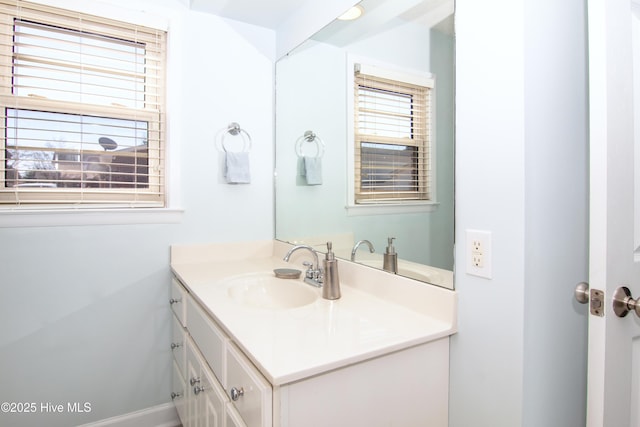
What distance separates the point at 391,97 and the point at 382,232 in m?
0.51

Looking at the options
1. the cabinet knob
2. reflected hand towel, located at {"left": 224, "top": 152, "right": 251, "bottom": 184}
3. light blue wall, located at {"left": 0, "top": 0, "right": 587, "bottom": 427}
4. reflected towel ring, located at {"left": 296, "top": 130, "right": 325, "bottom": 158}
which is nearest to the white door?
light blue wall, located at {"left": 0, "top": 0, "right": 587, "bottom": 427}

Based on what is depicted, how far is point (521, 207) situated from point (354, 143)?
82cm

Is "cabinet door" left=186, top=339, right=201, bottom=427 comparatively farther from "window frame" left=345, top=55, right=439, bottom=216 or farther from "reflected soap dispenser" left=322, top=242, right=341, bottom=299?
"window frame" left=345, top=55, right=439, bottom=216

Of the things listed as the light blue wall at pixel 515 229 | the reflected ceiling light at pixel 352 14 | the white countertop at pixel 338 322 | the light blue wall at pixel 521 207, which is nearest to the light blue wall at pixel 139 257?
the light blue wall at pixel 515 229

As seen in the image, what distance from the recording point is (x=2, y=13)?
1588 mm

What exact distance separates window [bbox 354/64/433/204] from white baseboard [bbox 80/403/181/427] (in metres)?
1.48

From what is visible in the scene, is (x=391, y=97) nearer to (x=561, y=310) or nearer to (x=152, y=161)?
(x=561, y=310)

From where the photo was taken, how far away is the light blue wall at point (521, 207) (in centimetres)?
92

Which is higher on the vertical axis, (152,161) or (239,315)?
(152,161)

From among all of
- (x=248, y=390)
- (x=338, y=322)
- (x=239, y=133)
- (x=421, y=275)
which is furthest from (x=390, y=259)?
(x=239, y=133)

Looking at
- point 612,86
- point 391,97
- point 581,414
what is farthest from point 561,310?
point 391,97

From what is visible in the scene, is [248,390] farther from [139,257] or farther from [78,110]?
[78,110]

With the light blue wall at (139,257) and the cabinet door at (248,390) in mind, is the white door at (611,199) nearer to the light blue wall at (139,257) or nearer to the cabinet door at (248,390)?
the cabinet door at (248,390)

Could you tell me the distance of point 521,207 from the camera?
0.91m
